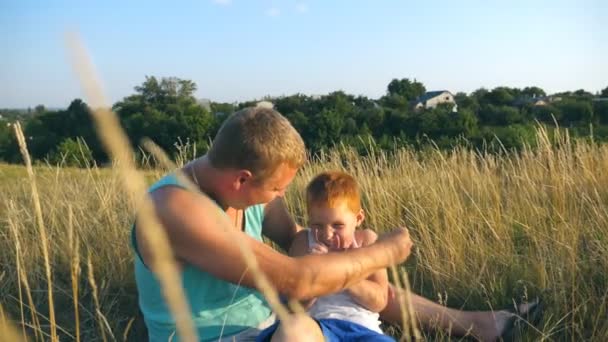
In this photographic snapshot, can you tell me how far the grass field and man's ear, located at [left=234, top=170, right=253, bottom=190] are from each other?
77 centimetres

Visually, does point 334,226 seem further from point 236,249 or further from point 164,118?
point 164,118

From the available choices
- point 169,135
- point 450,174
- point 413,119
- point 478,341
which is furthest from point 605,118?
point 478,341

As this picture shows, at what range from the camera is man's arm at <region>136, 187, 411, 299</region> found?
1613 mm

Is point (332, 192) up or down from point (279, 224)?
up

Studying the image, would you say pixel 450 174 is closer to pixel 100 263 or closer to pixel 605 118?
pixel 100 263

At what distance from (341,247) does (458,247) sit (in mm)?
1072

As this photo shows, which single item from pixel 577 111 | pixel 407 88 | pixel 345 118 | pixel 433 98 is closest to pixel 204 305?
pixel 577 111

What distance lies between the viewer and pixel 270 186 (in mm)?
1811

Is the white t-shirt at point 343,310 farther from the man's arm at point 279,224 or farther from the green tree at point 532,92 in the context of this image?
the green tree at point 532,92

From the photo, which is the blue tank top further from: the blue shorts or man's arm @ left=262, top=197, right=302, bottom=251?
man's arm @ left=262, top=197, right=302, bottom=251

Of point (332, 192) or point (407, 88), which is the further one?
point (407, 88)

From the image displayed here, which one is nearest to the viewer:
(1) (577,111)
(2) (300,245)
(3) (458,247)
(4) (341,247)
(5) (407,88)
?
(4) (341,247)

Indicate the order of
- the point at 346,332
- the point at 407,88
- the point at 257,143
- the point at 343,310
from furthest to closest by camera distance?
the point at 407,88 < the point at 343,310 < the point at 346,332 < the point at 257,143

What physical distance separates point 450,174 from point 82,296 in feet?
8.44
